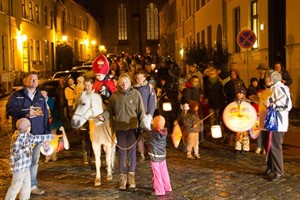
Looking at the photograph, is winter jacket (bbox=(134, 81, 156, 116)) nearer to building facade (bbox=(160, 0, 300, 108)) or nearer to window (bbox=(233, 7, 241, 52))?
building facade (bbox=(160, 0, 300, 108))

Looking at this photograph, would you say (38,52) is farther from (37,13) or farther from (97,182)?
(97,182)

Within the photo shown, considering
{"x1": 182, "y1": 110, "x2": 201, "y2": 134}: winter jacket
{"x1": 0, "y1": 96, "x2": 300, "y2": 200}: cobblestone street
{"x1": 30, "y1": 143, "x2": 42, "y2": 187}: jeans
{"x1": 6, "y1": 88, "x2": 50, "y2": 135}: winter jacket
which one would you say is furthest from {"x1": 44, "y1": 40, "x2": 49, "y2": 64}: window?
{"x1": 6, "y1": 88, "x2": 50, "y2": 135}: winter jacket

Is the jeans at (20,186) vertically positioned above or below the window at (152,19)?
below

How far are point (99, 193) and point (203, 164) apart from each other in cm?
272

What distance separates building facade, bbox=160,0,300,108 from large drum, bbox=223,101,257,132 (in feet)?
20.2

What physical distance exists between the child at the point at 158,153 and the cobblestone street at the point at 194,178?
193mm

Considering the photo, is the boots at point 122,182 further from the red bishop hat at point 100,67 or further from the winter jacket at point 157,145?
the red bishop hat at point 100,67

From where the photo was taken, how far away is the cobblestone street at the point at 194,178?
788cm

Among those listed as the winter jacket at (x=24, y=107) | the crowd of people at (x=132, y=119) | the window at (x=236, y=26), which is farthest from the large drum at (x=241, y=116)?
the window at (x=236, y=26)

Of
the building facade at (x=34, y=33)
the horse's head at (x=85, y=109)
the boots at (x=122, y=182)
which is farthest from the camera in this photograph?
the building facade at (x=34, y=33)

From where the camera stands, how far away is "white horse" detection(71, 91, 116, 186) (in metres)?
8.34

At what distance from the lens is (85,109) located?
27.4ft

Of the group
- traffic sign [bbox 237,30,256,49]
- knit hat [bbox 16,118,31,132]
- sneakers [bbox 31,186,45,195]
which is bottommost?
sneakers [bbox 31,186,45,195]

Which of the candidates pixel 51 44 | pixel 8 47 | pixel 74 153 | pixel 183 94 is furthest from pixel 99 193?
pixel 51 44
